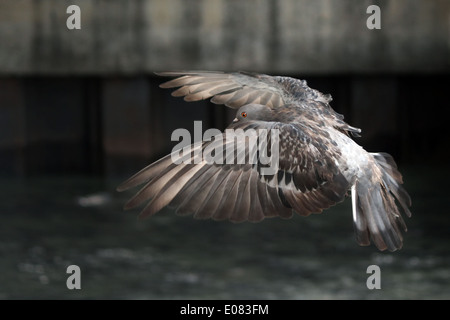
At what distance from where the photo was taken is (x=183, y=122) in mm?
18062

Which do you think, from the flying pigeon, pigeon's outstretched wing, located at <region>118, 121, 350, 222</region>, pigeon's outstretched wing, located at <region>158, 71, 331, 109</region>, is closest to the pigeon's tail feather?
the flying pigeon

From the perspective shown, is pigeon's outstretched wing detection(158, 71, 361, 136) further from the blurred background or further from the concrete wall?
the concrete wall

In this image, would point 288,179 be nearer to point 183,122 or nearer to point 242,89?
point 242,89

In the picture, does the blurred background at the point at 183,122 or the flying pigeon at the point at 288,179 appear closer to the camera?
the flying pigeon at the point at 288,179

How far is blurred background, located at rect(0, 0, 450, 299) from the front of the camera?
14523 millimetres

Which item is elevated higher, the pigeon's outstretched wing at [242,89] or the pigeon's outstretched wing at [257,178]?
the pigeon's outstretched wing at [242,89]

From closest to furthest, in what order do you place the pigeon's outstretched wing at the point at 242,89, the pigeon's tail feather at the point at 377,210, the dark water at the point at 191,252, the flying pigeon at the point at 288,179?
the flying pigeon at the point at 288,179 < the pigeon's tail feather at the point at 377,210 < the pigeon's outstretched wing at the point at 242,89 < the dark water at the point at 191,252

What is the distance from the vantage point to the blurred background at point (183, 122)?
1452 cm

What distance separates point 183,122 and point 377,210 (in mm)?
12303

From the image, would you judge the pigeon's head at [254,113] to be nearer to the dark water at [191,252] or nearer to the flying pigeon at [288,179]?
the flying pigeon at [288,179]

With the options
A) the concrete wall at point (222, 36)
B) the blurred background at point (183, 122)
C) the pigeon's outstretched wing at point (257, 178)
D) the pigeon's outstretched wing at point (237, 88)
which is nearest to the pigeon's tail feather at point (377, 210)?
the pigeon's outstretched wing at point (257, 178)

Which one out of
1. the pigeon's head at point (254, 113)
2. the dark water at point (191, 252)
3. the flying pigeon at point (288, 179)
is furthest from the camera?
the dark water at point (191, 252)
